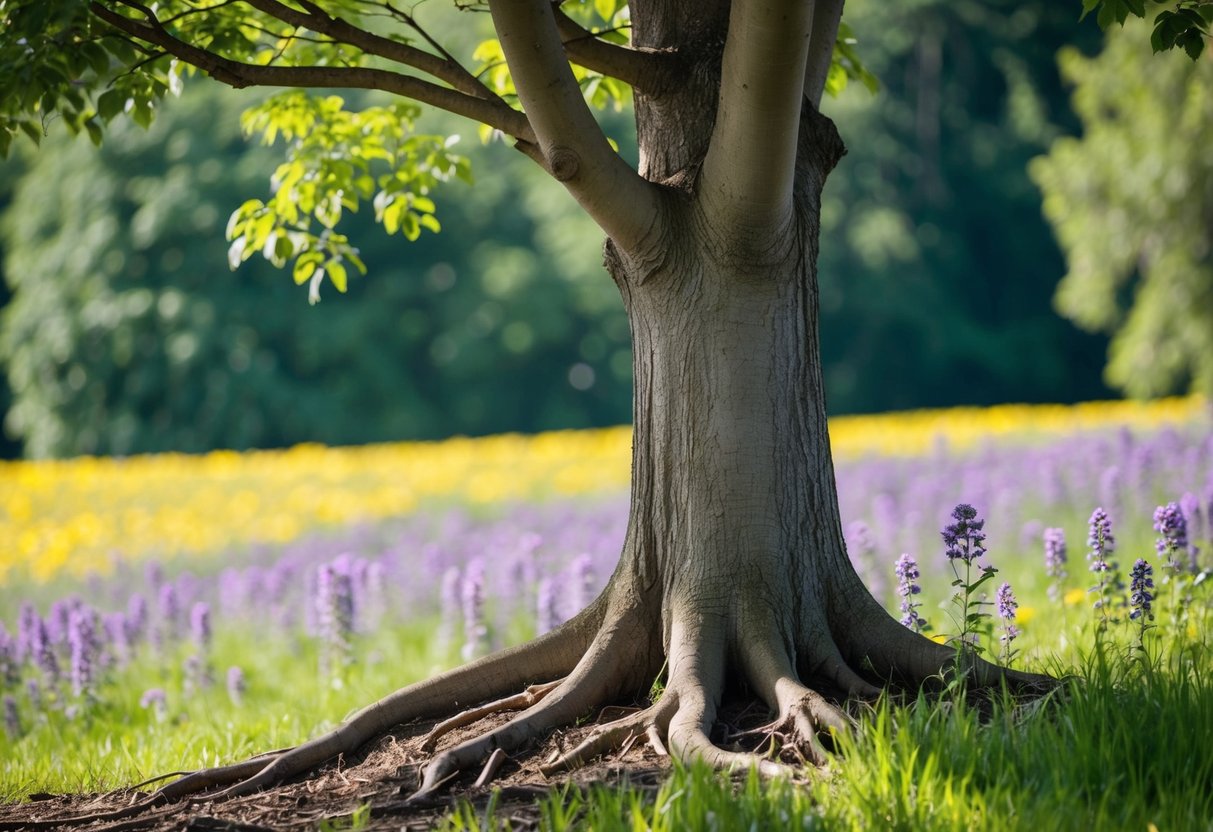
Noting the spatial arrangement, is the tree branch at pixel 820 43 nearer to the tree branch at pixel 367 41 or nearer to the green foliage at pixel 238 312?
the tree branch at pixel 367 41

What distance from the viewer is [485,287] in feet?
81.5

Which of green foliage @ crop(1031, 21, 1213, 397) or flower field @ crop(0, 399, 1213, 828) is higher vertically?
green foliage @ crop(1031, 21, 1213, 397)

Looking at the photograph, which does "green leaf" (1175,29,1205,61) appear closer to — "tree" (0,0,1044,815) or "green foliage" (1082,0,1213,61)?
"green foliage" (1082,0,1213,61)

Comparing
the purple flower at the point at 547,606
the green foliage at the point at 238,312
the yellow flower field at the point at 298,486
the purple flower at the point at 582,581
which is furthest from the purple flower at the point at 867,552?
the green foliage at the point at 238,312

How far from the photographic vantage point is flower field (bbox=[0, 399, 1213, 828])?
333 cm

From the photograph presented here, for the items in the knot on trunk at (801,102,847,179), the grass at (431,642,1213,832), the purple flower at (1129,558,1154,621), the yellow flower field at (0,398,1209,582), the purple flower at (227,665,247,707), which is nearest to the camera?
the grass at (431,642,1213,832)

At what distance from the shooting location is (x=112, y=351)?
75.0ft

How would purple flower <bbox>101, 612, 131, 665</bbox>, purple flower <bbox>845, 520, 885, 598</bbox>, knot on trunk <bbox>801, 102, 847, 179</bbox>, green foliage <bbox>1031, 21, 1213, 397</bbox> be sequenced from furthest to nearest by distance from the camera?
1. green foliage <bbox>1031, 21, 1213, 397</bbox>
2. purple flower <bbox>101, 612, 131, 665</bbox>
3. purple flower <bbox>845, 520, 885, 598</bbox>
4. knot on trunk <bbox>801, 102, 847, 179</bbox>

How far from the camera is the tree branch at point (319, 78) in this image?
137 inches

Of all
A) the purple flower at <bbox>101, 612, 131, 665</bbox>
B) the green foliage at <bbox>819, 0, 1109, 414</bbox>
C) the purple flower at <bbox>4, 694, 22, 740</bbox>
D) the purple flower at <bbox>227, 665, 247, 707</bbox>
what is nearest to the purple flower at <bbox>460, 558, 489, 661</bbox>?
the purple flower at <bbox>227, 665, 247, 707</bbox>

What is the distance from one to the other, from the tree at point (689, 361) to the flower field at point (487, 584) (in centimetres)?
38

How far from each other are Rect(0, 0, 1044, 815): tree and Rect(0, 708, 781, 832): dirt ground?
70mm

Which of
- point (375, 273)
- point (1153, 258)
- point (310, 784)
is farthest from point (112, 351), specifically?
point (310, 784)

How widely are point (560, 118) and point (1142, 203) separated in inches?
615
